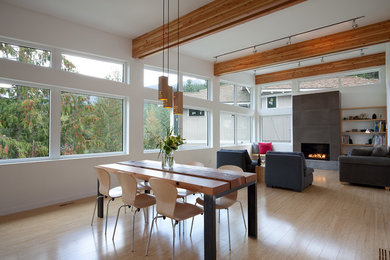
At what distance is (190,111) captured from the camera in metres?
6.95

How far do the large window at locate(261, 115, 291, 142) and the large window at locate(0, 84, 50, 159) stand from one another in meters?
7.91

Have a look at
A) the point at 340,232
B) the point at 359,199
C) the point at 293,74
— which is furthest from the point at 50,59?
the point at 293,74

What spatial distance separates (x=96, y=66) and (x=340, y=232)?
17.0ft

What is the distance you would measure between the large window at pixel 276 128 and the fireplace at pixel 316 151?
879 millimetres

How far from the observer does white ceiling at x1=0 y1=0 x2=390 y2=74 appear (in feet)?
12.4

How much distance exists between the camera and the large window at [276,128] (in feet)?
29.7

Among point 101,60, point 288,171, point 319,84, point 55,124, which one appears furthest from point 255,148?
point 55,124

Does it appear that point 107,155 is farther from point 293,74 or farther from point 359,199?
point 293,74

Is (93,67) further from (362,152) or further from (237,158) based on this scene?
(362,152)

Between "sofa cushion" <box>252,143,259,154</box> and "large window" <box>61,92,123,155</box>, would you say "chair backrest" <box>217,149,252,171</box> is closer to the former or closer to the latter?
"large window" <box>61,92,123,155</box>

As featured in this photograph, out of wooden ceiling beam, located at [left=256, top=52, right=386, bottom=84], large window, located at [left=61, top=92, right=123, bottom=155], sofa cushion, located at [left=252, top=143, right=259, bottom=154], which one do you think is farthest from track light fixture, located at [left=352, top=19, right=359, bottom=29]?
sofa cushion, located at [left=252, top=143, right=259, bottom=154]

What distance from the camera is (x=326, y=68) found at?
7.77 m

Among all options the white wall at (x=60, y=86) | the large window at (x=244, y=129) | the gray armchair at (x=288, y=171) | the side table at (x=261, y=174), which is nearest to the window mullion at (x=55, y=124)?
the white wall at (x=60, y=86)

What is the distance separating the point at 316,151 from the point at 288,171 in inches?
152
